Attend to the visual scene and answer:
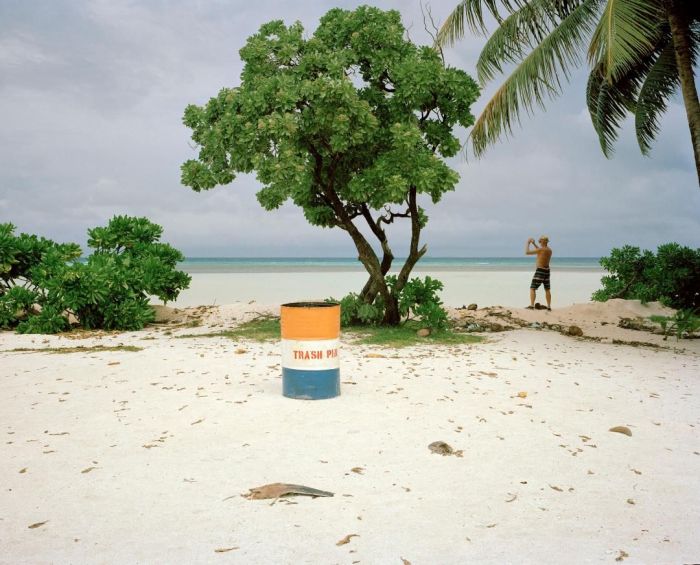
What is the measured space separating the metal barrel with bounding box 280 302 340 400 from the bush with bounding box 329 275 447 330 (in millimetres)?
4440

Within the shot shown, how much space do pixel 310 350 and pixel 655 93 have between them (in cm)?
1221

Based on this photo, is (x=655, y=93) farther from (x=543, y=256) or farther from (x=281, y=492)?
(x=281, y=492)

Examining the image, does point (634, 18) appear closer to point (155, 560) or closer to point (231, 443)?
point (231, 443)

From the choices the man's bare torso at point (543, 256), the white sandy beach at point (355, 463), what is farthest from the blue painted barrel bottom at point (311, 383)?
the man's bare torso at point (543, 256)

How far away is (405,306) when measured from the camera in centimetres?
1034

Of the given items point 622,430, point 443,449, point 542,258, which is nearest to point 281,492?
point 443,449

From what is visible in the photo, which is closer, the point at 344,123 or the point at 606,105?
the point at 344,123

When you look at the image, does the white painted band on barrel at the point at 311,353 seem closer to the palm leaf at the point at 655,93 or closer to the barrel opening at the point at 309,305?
the barrel opening at the point at 309,305

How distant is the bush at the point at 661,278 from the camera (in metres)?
13.7

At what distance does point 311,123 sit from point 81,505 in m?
6.74

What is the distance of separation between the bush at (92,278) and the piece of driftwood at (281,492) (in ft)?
26.8

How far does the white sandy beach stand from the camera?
3.07 meters

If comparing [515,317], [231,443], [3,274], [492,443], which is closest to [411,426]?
[492,443]

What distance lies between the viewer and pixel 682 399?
6.13 meters
